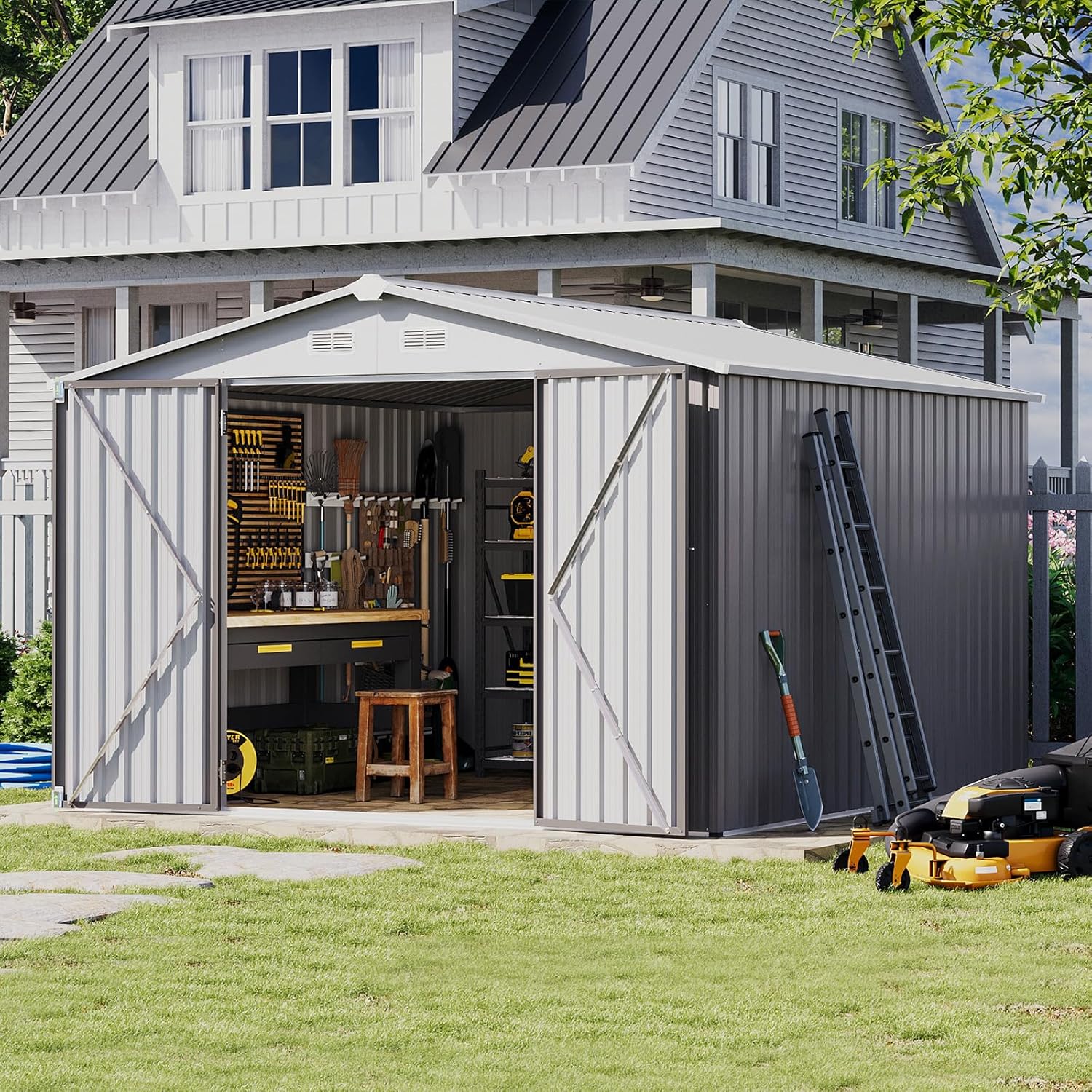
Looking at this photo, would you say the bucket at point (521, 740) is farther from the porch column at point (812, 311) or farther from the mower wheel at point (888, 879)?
the porch column at point (812, 311)

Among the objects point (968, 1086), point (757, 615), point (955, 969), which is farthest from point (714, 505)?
point (968, 1086)

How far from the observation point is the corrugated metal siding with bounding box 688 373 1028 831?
11.1 metres

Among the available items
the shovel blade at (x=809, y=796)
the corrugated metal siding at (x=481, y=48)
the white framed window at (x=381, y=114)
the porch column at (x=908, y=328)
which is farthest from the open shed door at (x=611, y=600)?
the porch column at (x=908, y=328)

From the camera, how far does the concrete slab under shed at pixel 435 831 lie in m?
10.9

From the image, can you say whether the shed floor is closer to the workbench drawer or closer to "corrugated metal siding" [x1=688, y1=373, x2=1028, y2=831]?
the workbench drawer

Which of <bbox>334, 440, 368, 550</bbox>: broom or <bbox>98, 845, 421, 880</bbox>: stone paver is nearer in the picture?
<bbox>98, 845, 421, 880</bbox>: stone paver

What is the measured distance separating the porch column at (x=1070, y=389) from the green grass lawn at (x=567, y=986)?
1767 cm

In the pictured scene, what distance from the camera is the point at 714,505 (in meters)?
11.1

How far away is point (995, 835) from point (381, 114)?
12.2m

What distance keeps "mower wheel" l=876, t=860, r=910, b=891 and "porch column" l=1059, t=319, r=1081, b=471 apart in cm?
1769

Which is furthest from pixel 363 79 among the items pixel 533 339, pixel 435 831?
pixel 435 831

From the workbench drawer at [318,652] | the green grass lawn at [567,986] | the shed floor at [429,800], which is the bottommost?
the green grass lawn at [567,986]

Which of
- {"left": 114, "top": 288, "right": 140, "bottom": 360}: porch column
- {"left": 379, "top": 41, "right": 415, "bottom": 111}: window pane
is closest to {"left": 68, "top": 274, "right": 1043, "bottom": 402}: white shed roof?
{"left": 379, "top": 41, "right": 415, "bottom": 111}: window pane

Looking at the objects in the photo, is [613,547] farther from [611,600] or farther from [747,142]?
[747,142]
